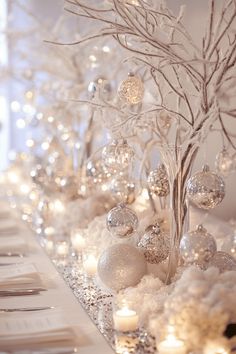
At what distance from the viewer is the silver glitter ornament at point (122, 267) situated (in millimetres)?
1401

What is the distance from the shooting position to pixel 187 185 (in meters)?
1.37

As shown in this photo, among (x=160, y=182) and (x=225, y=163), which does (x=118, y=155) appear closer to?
(x=160, y=182)

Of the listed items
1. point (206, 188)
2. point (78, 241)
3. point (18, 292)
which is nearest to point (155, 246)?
point (206, 188)

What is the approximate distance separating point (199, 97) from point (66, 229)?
928 millimetres

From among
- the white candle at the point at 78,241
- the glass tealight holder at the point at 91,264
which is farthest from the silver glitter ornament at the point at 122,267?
the white candle at the point at 78,241

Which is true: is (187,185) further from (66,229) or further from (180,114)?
(66,229)

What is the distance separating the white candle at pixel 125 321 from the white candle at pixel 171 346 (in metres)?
0.11

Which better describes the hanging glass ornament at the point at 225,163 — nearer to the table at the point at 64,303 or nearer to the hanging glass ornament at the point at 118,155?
the hanging glass ornament at the point at 118,155

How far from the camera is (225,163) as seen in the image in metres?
1.33

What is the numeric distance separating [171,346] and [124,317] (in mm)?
141

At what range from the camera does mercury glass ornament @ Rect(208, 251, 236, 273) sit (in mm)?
1342

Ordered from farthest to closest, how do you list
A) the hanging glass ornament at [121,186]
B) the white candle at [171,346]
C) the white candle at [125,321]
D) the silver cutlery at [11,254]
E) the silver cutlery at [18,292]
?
the silver cutlery at [11,254] < the hanging glass ornament at [121,186] < the silver cutlery at [18,292] < the white candle at [125,321] < the white candle at [171,346]

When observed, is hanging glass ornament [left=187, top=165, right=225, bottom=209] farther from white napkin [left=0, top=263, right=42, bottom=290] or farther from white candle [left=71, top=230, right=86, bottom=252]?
white candle [left=71, top=230, right=86, bottom=252]

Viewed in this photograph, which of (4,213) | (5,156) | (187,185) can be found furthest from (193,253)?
(5,156)
